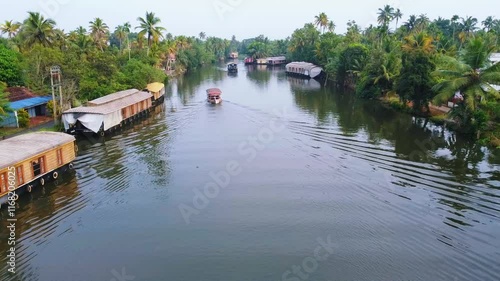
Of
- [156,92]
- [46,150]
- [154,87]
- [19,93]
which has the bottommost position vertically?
[46,150]

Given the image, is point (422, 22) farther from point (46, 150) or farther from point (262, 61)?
point (46, 150)

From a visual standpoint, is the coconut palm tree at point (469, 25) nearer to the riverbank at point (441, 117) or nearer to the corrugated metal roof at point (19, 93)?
the riverbank at point (441, 117)

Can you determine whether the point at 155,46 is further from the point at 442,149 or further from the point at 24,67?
the point at 442,149

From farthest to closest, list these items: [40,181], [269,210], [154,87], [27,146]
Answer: [154,87], [40,181], [27,146], [269,210]

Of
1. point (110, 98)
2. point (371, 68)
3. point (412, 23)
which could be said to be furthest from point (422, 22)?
point (110, 98)

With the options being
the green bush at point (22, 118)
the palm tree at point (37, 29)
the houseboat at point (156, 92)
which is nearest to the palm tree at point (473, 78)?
the green bush at point (22, 118)

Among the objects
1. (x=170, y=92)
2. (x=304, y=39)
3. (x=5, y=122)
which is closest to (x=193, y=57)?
(x=304, y=39)
